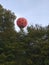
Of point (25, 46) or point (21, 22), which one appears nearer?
point (25, 46)

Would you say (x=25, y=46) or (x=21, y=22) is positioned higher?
(x=21, y=22)

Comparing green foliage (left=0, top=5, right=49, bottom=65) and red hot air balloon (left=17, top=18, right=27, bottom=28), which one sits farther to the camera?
red hot air balloon (left=17, top=18, right=27, bottom=28)

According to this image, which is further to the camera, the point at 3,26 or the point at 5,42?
the point at 3,26

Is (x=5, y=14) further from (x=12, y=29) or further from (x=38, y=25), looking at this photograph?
(x=38, y=25)

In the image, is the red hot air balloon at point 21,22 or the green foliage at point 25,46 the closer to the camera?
the green foliage at point 25,46

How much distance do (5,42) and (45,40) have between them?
3.08m

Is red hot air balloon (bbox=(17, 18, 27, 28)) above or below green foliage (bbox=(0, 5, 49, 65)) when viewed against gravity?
above

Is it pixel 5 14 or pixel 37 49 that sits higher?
pixel 5 14

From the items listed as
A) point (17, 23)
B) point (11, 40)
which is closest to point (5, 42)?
point (11, 40)

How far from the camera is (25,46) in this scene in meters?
23.9

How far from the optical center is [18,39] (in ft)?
81.4

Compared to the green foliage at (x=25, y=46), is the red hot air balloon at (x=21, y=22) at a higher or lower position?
higher

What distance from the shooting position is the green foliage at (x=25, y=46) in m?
23.0

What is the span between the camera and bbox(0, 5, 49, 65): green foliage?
906 inches
